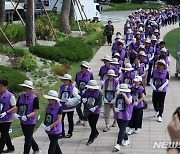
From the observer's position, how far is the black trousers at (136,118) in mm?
12062

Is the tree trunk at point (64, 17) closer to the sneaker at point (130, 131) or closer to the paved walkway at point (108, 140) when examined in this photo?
the paved walkway at point (108, 140)

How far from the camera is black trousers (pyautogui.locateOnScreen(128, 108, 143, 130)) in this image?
39.6 ft

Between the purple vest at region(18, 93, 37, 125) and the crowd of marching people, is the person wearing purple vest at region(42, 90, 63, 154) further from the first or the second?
the purple vest at region(18, 93, 37, 125)

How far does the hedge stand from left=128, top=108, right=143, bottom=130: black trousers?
10.1 m

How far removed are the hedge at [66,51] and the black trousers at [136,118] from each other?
10.1 m

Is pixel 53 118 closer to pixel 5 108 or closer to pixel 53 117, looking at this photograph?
pixel 53 117

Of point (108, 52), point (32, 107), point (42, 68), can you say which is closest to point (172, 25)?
point (108, 52)

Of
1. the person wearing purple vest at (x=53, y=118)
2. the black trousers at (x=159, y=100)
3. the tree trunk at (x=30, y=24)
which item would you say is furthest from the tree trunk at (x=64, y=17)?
the person wearing purple vest at (x=53, y=118)

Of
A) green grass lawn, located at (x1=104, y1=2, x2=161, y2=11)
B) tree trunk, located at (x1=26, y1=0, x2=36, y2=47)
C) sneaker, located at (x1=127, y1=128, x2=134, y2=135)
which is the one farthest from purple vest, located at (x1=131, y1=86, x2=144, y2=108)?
green grass lawn, located at (x1=104, y1=2, x2=161, y2=11)

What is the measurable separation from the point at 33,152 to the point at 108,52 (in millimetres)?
16451

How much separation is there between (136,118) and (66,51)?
439 inches

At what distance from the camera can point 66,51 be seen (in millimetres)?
22781

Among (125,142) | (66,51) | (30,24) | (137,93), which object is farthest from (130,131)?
(30,24)

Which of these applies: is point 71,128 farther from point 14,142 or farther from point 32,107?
point 32,107
